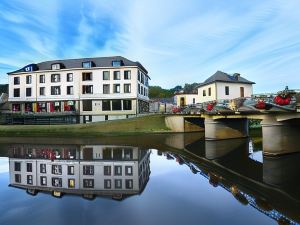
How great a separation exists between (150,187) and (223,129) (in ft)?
70.5

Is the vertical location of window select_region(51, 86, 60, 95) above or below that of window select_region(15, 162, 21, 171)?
above

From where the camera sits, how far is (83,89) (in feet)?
198

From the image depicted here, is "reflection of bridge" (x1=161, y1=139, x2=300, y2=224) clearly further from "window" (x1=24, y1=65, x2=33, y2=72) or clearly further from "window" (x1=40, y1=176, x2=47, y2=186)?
"window" (x1=24, y1=65, x2=33, y2=72)

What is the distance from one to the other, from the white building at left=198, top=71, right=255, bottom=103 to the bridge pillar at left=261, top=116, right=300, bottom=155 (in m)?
25.0

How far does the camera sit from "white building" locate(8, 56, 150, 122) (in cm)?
5856

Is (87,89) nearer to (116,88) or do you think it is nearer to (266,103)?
(116,88)

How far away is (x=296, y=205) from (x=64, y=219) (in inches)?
384

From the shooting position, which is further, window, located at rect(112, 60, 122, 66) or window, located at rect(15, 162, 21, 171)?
window, located at rect(112, 60, 122, 66)

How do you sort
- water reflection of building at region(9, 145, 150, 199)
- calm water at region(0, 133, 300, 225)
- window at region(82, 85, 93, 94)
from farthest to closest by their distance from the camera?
1. window at region(82, 85, 93, 94)
2. water reflection of building at region(9, 145, 150, 199)
3. calm water at region(0, 133, 300, 225)

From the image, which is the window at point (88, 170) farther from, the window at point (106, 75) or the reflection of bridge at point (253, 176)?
the window at point (106, 75)

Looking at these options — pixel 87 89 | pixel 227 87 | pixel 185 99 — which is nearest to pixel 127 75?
pixel 87 89

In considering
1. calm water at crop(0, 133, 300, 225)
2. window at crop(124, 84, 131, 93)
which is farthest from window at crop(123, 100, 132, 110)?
calm water at crop(0, 133, 300, 225)

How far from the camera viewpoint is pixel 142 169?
2192 cm

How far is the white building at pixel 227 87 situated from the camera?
49.2 meters
